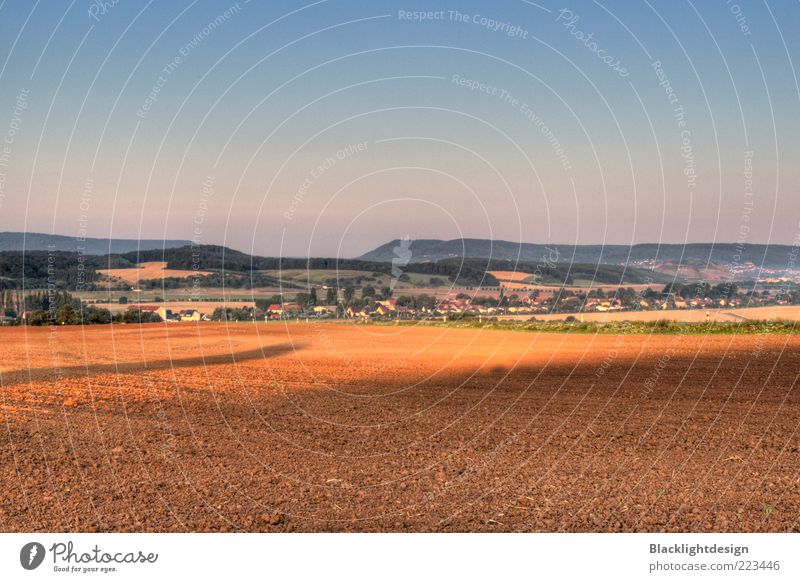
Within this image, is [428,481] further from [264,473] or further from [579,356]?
[579,356]

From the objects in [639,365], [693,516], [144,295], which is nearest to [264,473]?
[693,516]

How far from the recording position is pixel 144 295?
46.6m

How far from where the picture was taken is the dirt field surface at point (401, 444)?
1183 cm

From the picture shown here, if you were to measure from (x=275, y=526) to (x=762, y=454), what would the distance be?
10.4 meters

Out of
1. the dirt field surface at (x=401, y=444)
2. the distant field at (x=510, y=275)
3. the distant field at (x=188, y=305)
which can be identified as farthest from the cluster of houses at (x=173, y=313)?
the distant field at (x=510, y=275)

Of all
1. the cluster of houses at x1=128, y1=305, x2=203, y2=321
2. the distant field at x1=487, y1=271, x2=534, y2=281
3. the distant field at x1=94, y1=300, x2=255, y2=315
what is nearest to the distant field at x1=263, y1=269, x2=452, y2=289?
the distant field at x1=94, y1=300, x2=255, y2=315

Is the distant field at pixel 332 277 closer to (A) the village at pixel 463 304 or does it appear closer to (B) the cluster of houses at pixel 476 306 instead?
(A) the village at pixel 463 304

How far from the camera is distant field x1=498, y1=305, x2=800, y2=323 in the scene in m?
50.0

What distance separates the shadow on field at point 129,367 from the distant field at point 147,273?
39.9 ft

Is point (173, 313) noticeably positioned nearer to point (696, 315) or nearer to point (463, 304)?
point (463, 304)

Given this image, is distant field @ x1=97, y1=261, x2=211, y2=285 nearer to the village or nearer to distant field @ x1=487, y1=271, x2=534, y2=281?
the village

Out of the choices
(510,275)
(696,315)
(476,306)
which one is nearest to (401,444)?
(696,315)

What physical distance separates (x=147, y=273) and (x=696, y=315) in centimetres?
3635

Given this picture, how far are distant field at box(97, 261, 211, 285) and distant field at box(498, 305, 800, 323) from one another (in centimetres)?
2563
